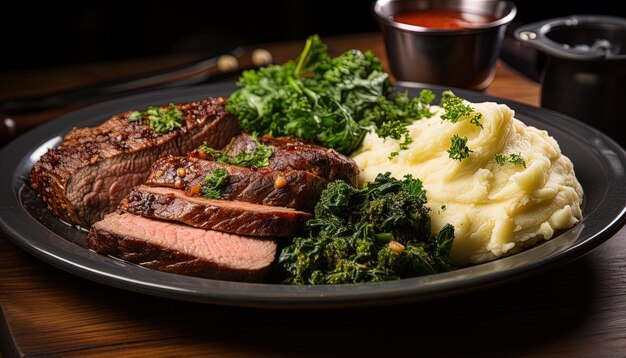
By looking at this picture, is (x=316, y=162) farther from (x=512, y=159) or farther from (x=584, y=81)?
(x=584, y=81)

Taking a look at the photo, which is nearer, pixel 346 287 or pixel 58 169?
pixel 346 287

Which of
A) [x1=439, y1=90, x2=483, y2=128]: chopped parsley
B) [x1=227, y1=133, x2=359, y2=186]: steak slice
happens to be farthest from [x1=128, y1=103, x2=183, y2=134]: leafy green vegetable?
[x1=439, y1=90, x2=483, y2=128]: chopped parsley

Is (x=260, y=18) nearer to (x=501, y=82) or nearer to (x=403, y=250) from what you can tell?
(x=501, y=82)

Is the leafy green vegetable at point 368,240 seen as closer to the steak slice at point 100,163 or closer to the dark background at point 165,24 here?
the steak slice at point 100,163

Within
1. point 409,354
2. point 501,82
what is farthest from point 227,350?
point 501,82

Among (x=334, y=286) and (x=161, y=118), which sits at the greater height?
(x=161, y=118)

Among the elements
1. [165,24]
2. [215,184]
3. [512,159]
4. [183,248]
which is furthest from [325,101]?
[165,24]

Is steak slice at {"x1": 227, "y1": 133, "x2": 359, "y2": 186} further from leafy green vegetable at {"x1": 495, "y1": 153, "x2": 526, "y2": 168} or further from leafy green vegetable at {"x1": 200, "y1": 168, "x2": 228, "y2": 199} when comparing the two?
leafy green vegetable at {"x1": 495, "y1": 153, "x2": 526, "y2": 168}

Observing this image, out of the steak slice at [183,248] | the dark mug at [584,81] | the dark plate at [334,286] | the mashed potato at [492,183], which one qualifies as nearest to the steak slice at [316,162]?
the mashed potato at [492,183]
